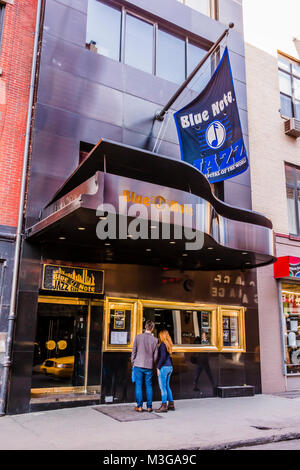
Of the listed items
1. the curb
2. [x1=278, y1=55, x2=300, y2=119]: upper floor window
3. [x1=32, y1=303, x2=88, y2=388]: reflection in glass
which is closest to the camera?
the curb

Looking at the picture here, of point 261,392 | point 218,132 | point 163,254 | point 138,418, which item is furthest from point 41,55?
point 261,392

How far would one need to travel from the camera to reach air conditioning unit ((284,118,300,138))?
49.4 feet

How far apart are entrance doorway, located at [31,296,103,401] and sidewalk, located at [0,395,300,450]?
88 centimetres

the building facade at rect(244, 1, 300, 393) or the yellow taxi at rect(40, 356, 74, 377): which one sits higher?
the building facade at rect(244, 1, 300, 393)

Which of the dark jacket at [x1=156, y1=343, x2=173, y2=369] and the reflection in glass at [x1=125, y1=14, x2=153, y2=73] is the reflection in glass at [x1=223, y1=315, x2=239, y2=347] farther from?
the reflection in glass at [x1=125, y1=14, x2=153, y2=73]

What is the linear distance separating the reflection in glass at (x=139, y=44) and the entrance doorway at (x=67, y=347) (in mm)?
7155

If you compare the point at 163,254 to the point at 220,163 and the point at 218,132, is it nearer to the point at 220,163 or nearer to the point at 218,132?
the point at 220,163

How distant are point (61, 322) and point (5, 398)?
2280mm

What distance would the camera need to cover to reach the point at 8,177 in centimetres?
938

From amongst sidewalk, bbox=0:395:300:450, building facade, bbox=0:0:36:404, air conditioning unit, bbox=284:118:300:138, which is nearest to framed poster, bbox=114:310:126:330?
sidewalk, bbox=0:395:300:450

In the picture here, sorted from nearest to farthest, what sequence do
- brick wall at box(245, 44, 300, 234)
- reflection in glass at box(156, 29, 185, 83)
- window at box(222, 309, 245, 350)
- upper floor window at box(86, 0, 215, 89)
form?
upper floor window at box(86, 0, 215, 89) < window at box(222, 309, 245, 350) < reflection in glass at box(156, 29, 185, 83) < brick wall at box(245, 44, 300, 234)

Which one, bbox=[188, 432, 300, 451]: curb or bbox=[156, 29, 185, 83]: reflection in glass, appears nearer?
bbox=[188, 432, 300, 451]: curb

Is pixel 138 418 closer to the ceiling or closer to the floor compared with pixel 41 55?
closer to the floor

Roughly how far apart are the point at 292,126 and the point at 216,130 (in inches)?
253
